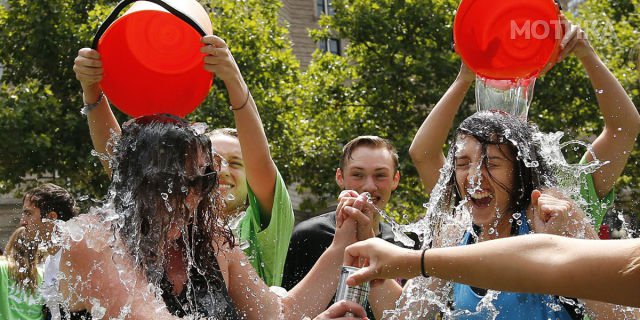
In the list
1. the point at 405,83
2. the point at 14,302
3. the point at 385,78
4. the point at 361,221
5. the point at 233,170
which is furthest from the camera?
the point at 385,78

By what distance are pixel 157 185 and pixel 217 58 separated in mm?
663

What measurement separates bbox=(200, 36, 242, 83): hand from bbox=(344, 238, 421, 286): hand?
43.0 inches

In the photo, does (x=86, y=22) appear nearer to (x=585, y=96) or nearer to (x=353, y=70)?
(x=353, y=70)

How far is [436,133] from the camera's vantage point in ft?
12.5

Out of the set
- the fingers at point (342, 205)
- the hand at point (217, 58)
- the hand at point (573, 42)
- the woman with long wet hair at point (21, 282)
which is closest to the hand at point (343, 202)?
the fingers at point (342, 205)

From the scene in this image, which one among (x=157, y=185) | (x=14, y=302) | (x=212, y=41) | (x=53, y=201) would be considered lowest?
(x=14, y=302)

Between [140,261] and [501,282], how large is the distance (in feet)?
3.79

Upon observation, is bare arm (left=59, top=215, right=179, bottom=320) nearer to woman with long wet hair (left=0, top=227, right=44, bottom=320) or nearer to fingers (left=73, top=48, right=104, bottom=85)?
fingers (left=73, top=48, right=104, bottom=85)

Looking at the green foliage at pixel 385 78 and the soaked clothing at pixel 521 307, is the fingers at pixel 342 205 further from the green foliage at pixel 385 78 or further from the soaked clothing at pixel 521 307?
the green foliage at pixel 385 78

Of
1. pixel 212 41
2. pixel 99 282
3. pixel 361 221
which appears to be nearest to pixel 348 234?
pixel 361 221

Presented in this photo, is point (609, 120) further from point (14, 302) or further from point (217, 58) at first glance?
point (14, 302)

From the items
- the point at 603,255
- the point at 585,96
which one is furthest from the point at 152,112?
the point at 585,96

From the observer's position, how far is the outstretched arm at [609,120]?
362 centimetres

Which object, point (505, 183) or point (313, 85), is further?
point (313, 85)
